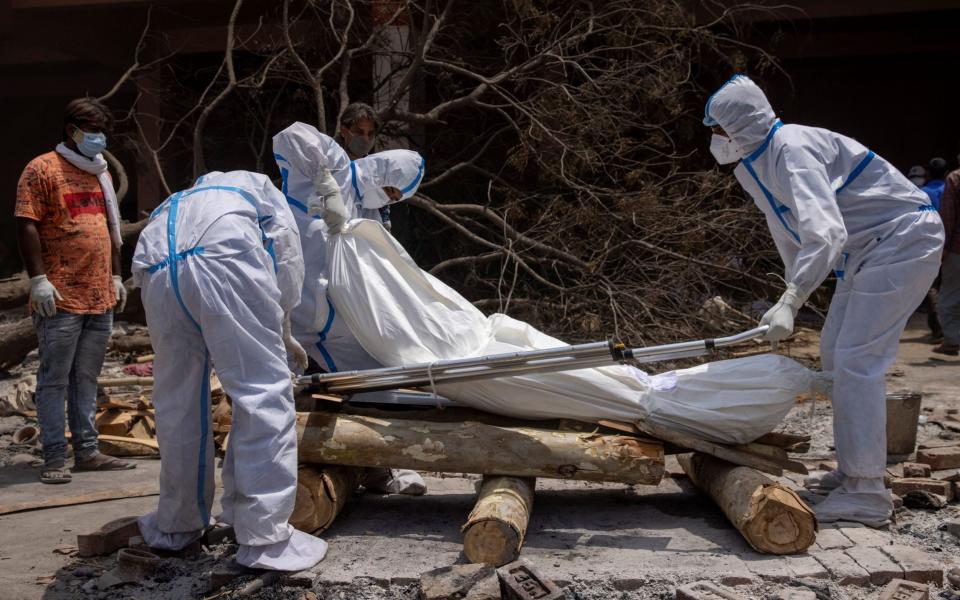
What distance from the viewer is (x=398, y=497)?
4199mm

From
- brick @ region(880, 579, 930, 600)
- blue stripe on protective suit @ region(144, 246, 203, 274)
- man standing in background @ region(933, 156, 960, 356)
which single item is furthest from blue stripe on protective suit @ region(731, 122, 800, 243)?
man standing in background @ region(933, 156, 960, 356)

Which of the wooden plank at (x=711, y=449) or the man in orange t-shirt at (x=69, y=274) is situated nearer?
the wooden plank at (x=711, y=449)

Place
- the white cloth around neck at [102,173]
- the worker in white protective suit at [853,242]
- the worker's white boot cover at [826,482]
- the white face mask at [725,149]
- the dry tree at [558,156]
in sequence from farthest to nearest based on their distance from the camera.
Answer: the dry tree at [558,156] < the white cloth around neck at [102,173] < the worker's white boot cover at [826,482] < the white face mask at [725,149] < the worker in white protective suit at [853,242]

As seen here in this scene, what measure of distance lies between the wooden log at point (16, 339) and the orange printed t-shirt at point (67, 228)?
85.3 inches

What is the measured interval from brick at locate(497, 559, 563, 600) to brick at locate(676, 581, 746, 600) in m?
0.37

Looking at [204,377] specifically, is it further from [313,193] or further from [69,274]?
[69,274]

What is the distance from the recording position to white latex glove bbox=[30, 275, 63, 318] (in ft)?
14.5

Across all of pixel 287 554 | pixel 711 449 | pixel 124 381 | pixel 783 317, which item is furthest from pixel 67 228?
pixel 783 317

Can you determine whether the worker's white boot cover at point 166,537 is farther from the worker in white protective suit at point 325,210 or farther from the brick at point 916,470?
the brick at point 916,470

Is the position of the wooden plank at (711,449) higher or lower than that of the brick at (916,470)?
higher

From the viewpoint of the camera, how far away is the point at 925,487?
3.96 m

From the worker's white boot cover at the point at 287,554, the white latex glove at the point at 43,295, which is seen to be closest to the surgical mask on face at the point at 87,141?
the white latex glove at the point at 43,295

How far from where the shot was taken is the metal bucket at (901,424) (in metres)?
4.72

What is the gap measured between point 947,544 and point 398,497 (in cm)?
219
